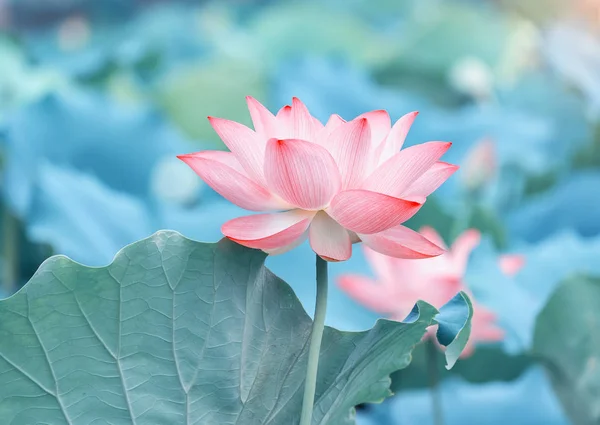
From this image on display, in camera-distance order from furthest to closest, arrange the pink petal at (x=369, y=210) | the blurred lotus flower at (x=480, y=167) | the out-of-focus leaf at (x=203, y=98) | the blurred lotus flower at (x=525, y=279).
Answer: the out-of-focus leaf at (x=203, y=98), the blurred lotus flower at (x=480, y=167), the blurred lotus flower at (x=525, y=279), the pink petal at (x=369, y=210)

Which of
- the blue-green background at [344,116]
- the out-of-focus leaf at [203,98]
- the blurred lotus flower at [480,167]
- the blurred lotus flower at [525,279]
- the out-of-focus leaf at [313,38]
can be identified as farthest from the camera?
the out-of-focus leaf at [313,38]

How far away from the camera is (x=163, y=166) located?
139cm

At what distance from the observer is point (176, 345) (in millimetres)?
392

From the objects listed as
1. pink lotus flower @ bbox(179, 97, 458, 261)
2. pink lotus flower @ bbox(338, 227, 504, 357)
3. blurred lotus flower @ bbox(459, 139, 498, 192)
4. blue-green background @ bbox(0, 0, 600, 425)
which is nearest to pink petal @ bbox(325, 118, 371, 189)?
pink lotus flower @ bbox(179, 97, 458, 261)

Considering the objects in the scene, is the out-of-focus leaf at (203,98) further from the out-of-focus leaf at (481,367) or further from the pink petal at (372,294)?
the pink petal at (372,294)

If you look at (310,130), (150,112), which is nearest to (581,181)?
(150,112)

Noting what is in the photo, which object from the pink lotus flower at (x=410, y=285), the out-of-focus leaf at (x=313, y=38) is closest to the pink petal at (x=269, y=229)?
the pink lotus flower at (x=410, y=285)

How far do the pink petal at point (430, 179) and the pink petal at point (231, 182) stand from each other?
0.20 ft

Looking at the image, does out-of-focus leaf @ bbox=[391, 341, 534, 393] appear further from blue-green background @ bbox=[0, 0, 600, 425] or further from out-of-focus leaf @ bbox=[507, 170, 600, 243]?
out-of-focus leaf @ bbox=[507, 170, 600, 243]

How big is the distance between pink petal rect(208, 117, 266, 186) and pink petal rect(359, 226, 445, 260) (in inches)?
2.3

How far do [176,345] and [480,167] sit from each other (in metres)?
1.03

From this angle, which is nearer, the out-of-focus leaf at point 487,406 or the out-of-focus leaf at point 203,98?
the out-of-focus leaf at point 487,406

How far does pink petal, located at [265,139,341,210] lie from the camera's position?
0.35 metres

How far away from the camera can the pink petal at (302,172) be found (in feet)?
1.16
